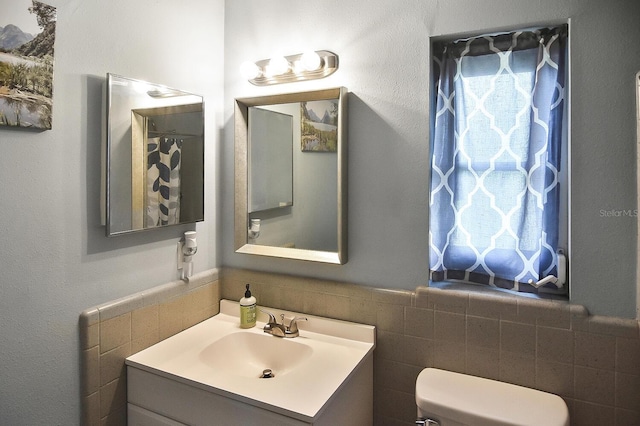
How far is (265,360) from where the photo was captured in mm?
1605

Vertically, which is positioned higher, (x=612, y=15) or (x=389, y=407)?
(x=612, y=15)

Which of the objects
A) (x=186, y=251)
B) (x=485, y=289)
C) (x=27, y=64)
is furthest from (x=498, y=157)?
(x=27, y=64)

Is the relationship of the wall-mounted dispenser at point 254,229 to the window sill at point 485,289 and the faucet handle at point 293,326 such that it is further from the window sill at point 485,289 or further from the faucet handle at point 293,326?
the window sill at point 485,289

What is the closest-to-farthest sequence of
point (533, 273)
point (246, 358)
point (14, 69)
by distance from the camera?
point (14, 69) < point (533, 273) < point (246, 358)

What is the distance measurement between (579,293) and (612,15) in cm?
89

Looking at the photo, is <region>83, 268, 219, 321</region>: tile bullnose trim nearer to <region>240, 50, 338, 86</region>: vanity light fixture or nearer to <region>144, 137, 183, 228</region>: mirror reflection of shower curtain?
<region>144, 137, 183, 228</region>: mirror reflection of shower curtain

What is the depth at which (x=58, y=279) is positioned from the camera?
1219 millimetres

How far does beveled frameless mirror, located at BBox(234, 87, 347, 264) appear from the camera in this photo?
1604 mm

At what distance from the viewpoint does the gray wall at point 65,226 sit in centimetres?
111

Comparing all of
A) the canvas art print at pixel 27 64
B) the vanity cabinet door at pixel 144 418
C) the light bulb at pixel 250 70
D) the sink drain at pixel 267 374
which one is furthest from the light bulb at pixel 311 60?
the vanity cabinet door at pixel 144 418

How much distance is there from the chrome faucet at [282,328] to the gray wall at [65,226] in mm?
500

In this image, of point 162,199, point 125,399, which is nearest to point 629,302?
point 162,199

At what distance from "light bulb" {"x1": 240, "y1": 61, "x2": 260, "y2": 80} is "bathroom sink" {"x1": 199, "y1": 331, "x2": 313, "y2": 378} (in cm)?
113

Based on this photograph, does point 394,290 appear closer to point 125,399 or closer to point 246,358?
point 246,358
